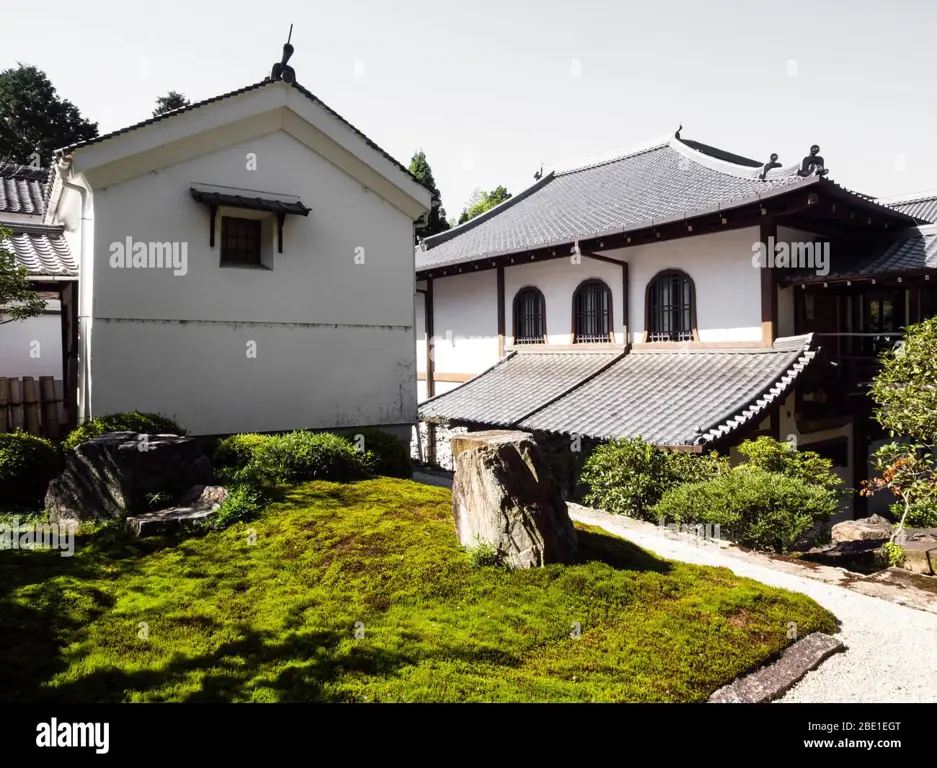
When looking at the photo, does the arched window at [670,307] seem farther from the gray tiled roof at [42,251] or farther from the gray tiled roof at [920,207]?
the gray tiled roof at [920,207]

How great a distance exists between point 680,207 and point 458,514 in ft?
33.6

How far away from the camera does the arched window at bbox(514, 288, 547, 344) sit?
689 inches

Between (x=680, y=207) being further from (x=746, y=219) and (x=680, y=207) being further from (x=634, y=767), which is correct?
(x=634, y=767)

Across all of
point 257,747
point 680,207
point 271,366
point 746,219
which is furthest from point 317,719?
point 680,207

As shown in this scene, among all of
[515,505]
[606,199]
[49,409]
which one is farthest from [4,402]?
[606,199]

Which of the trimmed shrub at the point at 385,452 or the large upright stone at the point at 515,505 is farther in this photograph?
the trimmed shrub at the point at 385,452

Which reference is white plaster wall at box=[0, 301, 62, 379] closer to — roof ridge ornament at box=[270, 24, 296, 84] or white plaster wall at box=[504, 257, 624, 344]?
roof ridge ornament at box=[270, 24, 296, 84]

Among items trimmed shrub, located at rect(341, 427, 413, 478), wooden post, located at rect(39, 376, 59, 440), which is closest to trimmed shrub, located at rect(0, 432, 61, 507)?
wooden post, located at rect(39, 376, 59, 440)

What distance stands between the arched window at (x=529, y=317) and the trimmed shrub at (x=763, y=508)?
9.04 metres

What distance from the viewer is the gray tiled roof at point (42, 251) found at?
1012 cm

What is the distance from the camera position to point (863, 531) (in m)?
10.4

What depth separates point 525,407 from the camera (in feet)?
47.2

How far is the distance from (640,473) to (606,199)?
9.98 m

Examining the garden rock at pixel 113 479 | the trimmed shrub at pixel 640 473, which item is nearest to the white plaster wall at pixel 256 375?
the garden rock at pixel 113 479
